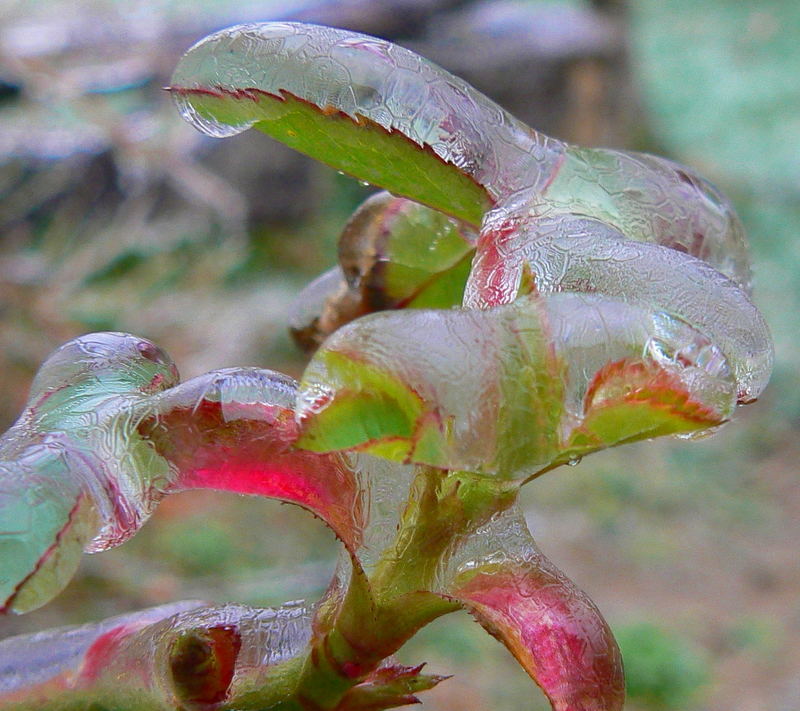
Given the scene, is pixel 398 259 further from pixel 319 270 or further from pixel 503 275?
pixel 319 270

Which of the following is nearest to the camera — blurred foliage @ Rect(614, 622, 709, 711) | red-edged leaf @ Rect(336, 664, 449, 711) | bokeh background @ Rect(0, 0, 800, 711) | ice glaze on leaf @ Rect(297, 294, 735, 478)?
ice glaze on leaf @ Rect(297, 294, 735, 478)

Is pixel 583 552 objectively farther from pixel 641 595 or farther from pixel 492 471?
pixel 492 471

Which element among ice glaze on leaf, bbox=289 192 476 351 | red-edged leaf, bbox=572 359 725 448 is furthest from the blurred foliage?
red-edged leaf, bbox=572 359 725 448

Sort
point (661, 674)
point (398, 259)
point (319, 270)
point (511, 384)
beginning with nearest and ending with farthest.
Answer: point (511, 384) < point (398, 259) < point (661, 674) < point (319, 270)

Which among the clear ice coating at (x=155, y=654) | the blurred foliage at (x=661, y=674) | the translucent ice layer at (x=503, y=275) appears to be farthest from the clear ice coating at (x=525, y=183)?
the blurred foliage at (x=661, y=674)

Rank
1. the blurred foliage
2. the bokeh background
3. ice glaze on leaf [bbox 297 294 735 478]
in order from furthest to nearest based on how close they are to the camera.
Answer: the blurred foliage < the bokeh background < ice glaze on leaf [bbox 297 294 735 478]

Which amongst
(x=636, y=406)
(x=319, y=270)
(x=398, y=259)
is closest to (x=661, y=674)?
(x=319, y=270)

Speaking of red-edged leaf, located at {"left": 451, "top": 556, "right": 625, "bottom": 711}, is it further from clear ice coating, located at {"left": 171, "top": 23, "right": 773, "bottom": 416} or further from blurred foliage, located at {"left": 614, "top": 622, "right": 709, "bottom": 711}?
blurred foliage, located at {"left": 614, "top": 622, "right": 709, "bottom": 711}
